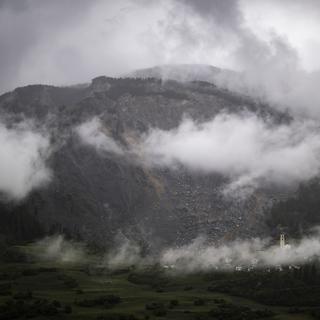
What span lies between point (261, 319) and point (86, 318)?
2281 inches

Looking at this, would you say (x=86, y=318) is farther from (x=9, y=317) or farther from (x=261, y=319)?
(x=261, y=319)

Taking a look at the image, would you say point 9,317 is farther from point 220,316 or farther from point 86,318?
point 220,316

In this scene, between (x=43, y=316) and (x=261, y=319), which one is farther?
(x=261, y=319)

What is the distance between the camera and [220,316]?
7771 inches

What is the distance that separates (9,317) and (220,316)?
66074mm

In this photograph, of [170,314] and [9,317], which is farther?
[170,314]

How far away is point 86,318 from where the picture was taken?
182m

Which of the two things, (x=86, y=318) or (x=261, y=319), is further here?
(x=261, y=319)

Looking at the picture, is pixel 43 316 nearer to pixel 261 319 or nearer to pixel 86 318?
pixel 86 318

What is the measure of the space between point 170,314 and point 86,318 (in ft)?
102

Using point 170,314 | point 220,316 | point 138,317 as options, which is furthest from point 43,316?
point 220,316

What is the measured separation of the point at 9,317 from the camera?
18238cm

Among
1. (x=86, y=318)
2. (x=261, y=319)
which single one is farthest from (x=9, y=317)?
(x=261, y=319)

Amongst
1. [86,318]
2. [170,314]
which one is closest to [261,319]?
[170,314]
